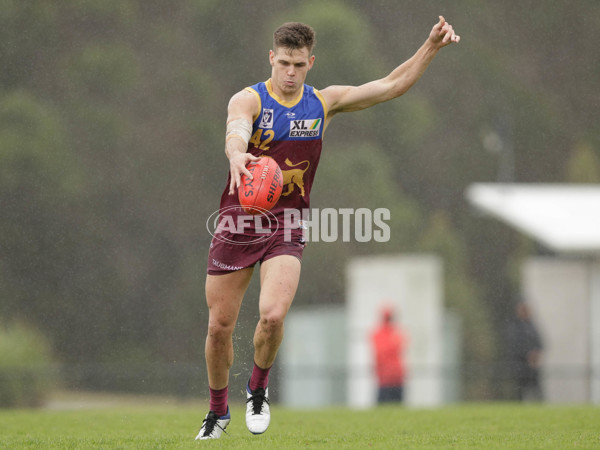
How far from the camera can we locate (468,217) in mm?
43938

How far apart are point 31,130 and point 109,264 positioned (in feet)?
16.8

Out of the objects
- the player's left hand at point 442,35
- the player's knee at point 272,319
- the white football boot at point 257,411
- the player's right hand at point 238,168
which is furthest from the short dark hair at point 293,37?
the white football boot at point 257,411

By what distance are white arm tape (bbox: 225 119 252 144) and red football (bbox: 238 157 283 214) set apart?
185 millimetres

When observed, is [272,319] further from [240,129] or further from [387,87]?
[387,87]

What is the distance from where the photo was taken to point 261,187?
684cm

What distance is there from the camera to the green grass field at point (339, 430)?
22.5 feet

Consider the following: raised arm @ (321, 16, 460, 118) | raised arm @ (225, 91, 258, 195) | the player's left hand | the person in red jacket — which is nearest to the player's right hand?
raised arm @ (225, 91, 258, 195)

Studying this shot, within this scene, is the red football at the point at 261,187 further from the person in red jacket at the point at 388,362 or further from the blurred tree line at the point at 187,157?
the blurred tree line at the point at 187,157

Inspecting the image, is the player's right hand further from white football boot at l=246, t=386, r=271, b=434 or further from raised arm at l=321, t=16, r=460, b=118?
white football boot at l=246, t=386, r=271, b=434

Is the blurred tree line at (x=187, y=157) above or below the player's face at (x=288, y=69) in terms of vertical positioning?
above

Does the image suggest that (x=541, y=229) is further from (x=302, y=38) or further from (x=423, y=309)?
(x=302, y=38)

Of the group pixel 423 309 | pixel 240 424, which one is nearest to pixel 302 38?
pixel 240 424

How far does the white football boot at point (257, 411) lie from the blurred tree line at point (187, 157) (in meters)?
21.1

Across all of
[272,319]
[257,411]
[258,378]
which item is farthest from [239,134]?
[257,411]
